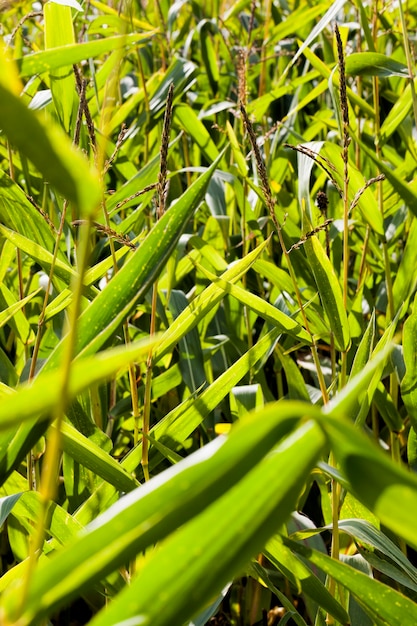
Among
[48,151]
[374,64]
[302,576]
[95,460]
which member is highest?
[48,151]

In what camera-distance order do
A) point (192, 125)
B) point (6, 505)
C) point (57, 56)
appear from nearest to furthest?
point (57, 56), point (6, 505), point (192, 125)

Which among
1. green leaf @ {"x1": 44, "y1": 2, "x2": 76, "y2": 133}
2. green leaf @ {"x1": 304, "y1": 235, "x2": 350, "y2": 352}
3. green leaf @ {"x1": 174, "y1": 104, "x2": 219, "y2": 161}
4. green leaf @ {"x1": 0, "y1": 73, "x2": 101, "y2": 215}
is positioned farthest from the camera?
green leaf @ {"x1": 174, "y1": 104, "x2": 219, "y2": 161}

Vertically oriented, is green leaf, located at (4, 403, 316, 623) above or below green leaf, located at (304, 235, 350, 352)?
above

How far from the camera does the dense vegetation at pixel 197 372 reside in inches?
10.4

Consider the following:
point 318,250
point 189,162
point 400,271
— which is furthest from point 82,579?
point 189,162

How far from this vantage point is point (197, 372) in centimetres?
101

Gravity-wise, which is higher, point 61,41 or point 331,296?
point 61,41

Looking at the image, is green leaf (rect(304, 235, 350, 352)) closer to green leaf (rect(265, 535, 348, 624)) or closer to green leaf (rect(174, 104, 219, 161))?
green leaf (rect(265, 535, 348, 624))

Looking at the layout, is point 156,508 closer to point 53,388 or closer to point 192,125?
point 53,388

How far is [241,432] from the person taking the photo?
262 millimetres

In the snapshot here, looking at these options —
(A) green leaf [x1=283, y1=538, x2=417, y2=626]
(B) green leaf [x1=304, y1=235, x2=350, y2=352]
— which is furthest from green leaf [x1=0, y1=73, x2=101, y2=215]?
(B) green leaf [x1=304, y1=235, x2=350, y2=352]

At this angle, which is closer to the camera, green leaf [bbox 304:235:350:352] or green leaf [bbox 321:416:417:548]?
green leaf [bbox 321:416:417:548]

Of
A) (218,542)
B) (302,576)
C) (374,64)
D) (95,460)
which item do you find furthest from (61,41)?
(218,542)

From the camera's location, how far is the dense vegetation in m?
0.26
